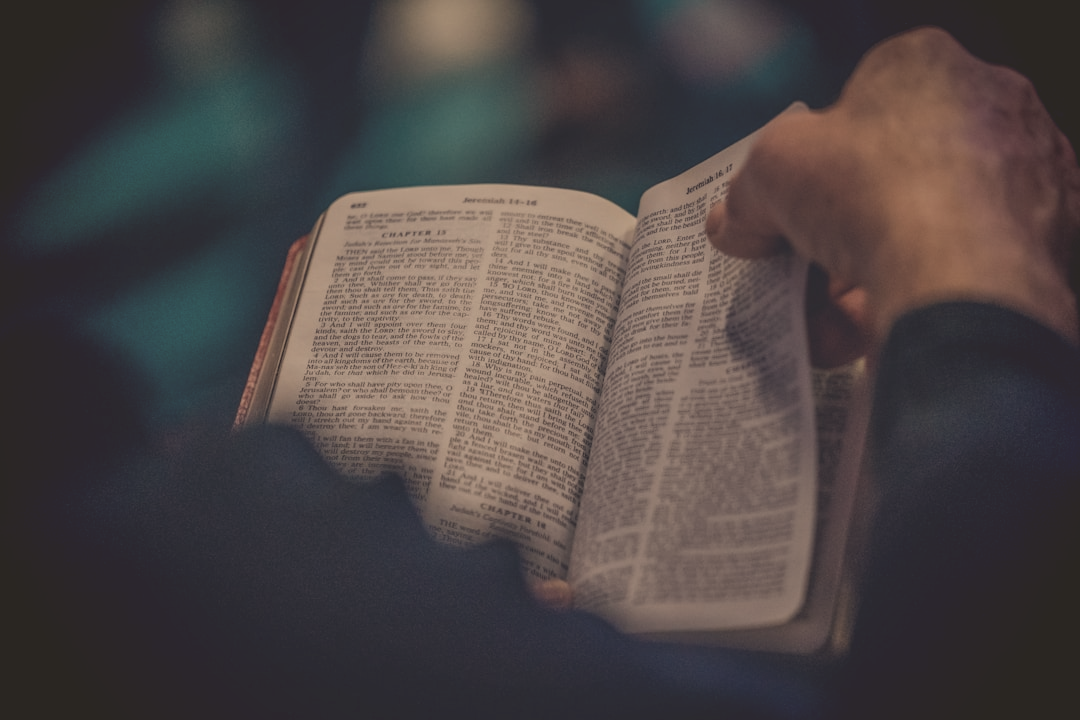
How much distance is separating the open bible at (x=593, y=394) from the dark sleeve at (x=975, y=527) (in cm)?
6

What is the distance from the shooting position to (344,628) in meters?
0.43

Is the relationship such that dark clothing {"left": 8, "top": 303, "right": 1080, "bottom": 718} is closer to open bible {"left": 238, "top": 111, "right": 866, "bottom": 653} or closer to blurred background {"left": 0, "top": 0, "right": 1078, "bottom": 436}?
open bible {"left": 238, "top": 111, "right": 866, "bottom": 653}

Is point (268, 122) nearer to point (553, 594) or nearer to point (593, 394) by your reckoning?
point (593, 394)

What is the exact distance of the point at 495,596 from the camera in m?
0.47

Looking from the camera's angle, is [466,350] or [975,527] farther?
[466,350]

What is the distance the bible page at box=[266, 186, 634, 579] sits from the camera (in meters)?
0.63

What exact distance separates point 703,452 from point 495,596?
0.18m

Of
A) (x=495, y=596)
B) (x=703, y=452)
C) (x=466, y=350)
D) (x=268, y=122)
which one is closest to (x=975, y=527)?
(x=703, y=452)

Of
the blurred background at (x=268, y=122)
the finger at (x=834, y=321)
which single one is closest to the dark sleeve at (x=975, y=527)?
the finger at (x=834, y=321)

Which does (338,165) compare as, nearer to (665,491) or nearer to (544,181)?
(544,181)

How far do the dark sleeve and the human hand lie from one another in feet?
0.08

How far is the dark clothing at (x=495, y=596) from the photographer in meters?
0.41

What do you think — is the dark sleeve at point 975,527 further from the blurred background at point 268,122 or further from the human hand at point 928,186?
the blurred background at point 268,122

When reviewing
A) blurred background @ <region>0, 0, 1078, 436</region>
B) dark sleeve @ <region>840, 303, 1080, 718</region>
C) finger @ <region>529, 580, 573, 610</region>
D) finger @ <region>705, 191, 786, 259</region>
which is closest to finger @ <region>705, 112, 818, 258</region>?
finger @ <region>705, 191, 786, 259</region>
